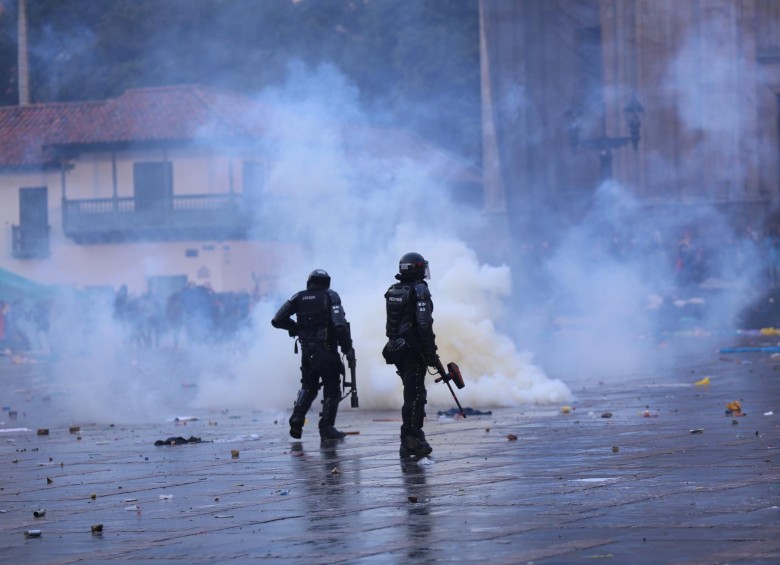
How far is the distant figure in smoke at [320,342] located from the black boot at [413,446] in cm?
194

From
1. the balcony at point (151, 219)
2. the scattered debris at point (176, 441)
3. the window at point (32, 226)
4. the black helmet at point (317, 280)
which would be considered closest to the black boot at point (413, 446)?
the black helmet at point (317, 280)

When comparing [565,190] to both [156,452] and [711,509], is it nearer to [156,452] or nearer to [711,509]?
[156,452]

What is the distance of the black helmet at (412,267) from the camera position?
12.8 metres

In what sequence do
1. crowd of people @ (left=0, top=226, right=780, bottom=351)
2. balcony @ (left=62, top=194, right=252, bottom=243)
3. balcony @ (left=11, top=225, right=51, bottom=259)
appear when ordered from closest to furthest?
crowd of people @ (left=0, top=226, right=780, bottom=351)
balcony @ (left=62, top=194, right=252, bottom=243)
balcony @ (left=11, top=225, right=51, bottom=259)

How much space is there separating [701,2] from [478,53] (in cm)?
1037

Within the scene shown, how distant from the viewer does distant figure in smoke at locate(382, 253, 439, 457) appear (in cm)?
1258

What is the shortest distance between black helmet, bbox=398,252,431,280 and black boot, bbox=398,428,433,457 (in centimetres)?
137

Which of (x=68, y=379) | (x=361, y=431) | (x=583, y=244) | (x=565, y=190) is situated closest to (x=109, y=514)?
(x=361, y=431)

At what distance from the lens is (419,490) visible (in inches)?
394

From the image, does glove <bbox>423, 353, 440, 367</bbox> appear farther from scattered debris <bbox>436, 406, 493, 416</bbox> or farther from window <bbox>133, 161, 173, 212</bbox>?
window <bbox>133, 161, 173, 212</bbox>

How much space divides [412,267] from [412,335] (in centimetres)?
59

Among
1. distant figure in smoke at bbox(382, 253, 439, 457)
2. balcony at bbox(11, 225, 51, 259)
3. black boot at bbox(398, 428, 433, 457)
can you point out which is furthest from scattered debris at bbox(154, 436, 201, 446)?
balcony at bbox(11, 225, 51, 259)

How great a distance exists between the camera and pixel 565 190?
139 ft

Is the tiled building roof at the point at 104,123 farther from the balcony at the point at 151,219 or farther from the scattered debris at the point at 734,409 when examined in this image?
the scattered debris at the point at 734,409
